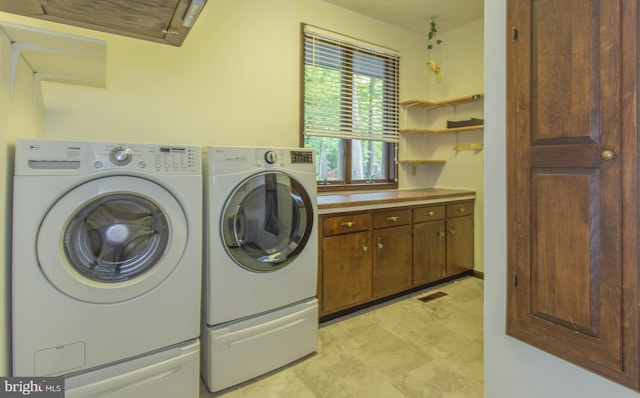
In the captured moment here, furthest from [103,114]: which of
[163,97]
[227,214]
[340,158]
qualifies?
[340,158]

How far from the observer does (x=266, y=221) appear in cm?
182

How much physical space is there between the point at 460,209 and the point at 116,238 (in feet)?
9.33

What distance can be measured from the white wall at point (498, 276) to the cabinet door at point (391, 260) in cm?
113

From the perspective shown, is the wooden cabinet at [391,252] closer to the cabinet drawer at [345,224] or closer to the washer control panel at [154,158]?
the cabinet drawer at [345,224]

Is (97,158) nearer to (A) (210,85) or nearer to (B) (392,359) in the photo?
(A) (210,85)

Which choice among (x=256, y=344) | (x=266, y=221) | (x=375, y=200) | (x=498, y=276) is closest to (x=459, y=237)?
(x=375, y=200)

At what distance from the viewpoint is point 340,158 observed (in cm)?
317

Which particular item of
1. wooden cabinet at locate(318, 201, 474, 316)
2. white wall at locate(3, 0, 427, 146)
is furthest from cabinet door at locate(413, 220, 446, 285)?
white wall at locate(3, 0, 427, 146)

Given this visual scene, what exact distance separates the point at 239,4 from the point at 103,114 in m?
1.27

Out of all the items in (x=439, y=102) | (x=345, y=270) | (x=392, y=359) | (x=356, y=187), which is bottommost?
(x=392, y=359)

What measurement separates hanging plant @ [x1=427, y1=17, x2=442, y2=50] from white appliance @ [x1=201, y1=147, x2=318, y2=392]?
2431 millimetres

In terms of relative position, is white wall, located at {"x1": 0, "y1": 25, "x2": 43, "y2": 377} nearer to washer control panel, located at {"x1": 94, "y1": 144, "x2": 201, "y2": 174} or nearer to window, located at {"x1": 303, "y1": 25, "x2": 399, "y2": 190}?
washer control panel, located at {"x1": 94, "y1": 144, "x2": 201, "y2": 174}

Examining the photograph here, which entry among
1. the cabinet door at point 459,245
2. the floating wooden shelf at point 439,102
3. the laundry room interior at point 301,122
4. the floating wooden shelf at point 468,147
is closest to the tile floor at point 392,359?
the laundry room interior at point 301,122

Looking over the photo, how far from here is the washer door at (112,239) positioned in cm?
125
